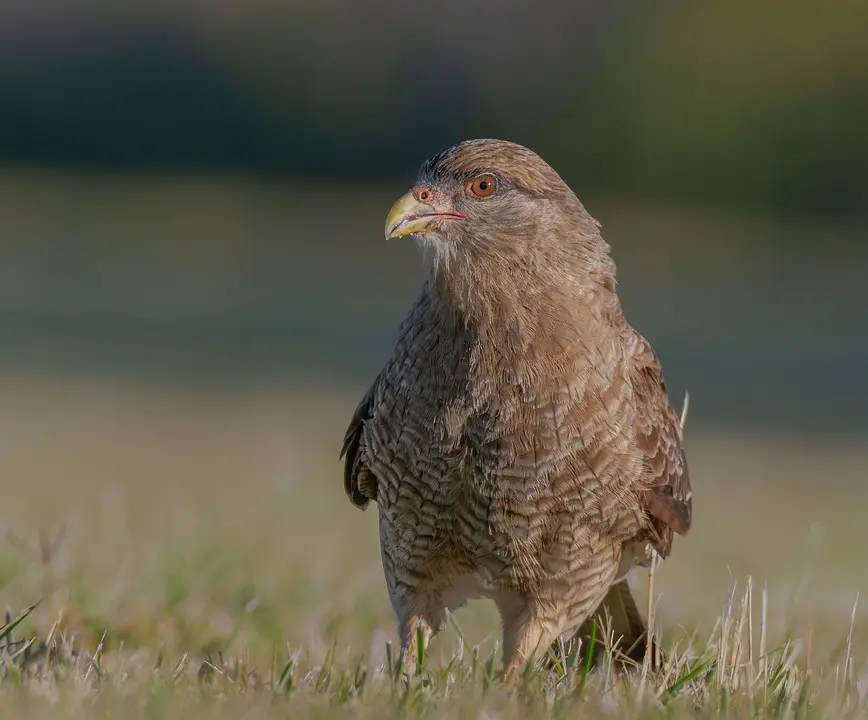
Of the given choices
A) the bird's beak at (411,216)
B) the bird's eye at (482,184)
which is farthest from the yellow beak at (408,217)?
the bird's eye at (482,184)

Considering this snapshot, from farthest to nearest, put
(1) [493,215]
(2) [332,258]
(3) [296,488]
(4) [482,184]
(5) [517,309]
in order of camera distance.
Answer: (2) [332,258]
(3) [296,488]
(4) [482,184]
(1) [493,215]
(5) [517,309]

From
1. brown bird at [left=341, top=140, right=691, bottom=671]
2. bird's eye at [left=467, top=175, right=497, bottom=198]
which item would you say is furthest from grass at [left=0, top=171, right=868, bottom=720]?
bird's eye at [left=467, top=175, right=497, bottom=198]

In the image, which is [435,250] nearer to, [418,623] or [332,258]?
[418,623]

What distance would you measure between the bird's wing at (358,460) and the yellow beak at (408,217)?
0.59 meters

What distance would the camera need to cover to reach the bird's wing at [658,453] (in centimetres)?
507

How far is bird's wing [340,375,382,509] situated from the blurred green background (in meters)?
0.64

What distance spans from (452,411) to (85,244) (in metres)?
19.0

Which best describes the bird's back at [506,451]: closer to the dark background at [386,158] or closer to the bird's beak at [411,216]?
the bird's beak at [411,216]

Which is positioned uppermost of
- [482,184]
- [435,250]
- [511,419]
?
[482,184]

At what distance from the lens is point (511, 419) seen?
476 cm

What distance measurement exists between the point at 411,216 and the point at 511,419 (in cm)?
79

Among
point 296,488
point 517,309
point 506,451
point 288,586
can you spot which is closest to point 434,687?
point 506,451

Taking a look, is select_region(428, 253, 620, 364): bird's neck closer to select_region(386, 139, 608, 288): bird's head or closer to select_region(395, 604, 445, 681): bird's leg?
select_region(386, 139, 608, 288): bird's head

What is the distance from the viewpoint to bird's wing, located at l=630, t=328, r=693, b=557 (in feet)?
16.6
